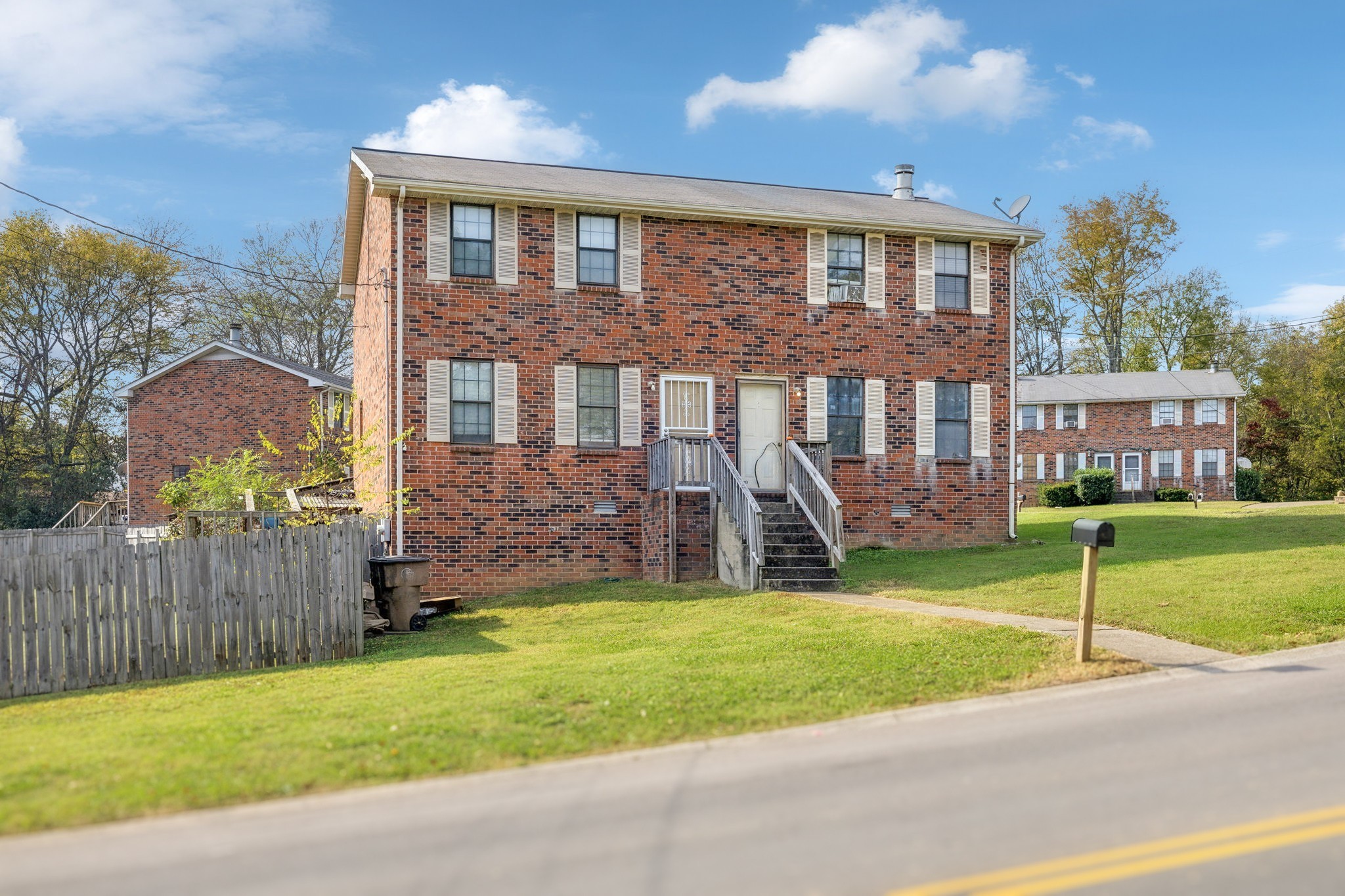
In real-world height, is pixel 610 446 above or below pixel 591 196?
below

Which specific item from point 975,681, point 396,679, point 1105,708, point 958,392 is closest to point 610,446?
point 958,392

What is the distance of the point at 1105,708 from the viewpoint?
27.3 feet

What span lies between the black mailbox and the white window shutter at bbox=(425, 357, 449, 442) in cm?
1142

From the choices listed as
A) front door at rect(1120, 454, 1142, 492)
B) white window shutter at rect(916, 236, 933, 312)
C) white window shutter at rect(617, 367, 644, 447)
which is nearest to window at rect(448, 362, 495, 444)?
white window shutter at rect(617, 367, 644, 447)

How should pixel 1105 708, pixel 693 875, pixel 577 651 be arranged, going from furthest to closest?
pixel 577 651
pixel 1105 708
pixel 693 875

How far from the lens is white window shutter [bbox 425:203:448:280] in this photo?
1873 cm

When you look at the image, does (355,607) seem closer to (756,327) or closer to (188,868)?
(188,868)

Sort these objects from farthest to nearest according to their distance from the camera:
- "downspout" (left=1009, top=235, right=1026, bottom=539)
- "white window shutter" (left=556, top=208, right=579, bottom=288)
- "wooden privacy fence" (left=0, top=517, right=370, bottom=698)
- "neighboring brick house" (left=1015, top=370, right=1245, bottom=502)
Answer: "neighboring brick house" (left=1015, top=370, right=1245, bottom=502) → "downspout" (left=1009, top=235, right=1026, bottom=539) → "white window shutter" (left=556, top=208, right=579, bottom=288) → "wooden privacy fence" (left=0, top=517, right=370, bottom=698)

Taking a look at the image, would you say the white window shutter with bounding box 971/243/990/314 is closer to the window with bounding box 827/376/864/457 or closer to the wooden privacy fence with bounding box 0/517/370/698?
the window with bounding box 827/376/864/457

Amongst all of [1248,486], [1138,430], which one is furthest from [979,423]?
[1138,430]

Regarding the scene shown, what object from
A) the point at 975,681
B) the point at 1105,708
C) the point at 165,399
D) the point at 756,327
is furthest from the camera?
the point at 165,399

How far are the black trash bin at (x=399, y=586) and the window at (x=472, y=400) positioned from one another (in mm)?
4184

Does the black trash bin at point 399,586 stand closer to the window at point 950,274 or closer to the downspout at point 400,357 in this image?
the downspout at point 400,357

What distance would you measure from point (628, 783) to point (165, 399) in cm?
3170
